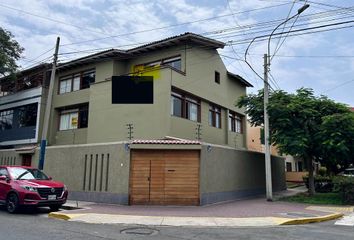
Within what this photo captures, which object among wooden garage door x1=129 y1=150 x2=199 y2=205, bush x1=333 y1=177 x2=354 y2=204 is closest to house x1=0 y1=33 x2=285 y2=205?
wooden garage door x1=129 y1=150 x2=199 y2=205

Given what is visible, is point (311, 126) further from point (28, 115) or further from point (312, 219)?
point (28, 115)

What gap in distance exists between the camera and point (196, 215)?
12.5 metres

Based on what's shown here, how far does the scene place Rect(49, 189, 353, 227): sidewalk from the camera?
11.1 m

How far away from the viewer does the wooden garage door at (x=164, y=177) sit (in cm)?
1512

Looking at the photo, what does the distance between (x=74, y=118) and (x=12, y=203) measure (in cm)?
1351

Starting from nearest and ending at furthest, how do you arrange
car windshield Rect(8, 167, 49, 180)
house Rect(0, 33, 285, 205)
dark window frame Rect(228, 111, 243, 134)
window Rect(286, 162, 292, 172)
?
car windshield Rect(8, 167, 49, 180) < house Rect(0, 33, 285, 205) < dark window frame Rect(228, 111, 243, 134) < window Rect(286, 162, 292, 172)

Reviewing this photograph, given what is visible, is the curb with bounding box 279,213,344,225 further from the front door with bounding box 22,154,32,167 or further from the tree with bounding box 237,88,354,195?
the front door with bounding box 22,154,32,167

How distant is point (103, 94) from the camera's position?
21359 millimetres

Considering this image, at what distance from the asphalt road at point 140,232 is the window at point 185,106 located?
10363 millimetres

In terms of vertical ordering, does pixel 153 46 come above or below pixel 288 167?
above

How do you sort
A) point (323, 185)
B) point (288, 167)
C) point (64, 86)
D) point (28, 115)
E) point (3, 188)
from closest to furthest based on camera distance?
point (3, 188), point (323, 185), point (64, 86), point (28, 115), point (288, 167)

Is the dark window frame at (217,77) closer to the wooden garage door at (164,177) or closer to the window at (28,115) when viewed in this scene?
the wooden garage door at (164,177)

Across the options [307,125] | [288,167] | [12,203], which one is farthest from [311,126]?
[288,167]

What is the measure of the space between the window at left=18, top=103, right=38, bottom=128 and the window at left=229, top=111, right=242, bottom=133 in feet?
49.6
